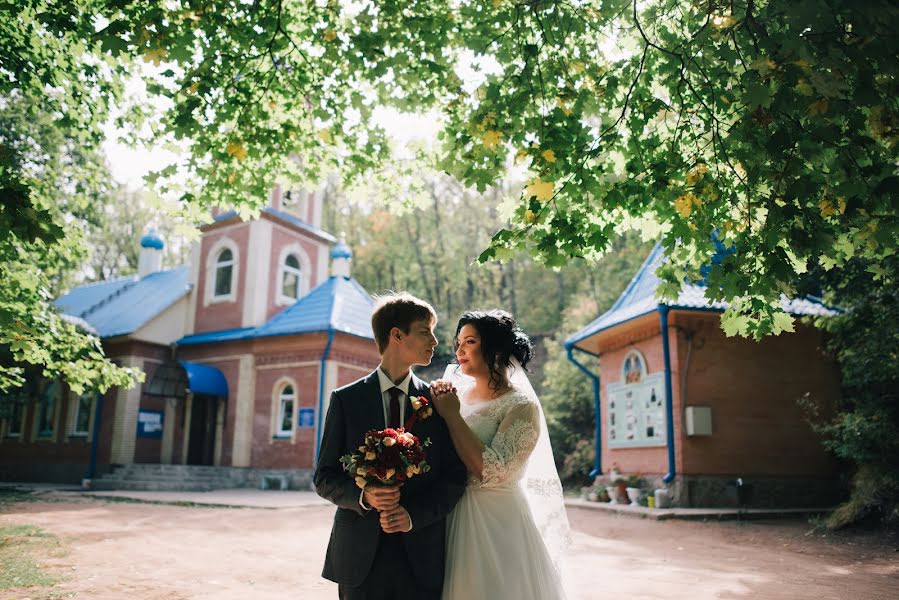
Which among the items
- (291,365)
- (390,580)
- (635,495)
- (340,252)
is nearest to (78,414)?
(291,365)

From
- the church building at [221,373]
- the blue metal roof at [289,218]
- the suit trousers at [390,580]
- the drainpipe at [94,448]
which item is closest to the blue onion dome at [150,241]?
the church building at [221,373]

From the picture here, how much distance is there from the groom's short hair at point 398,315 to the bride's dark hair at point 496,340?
55 centimetres

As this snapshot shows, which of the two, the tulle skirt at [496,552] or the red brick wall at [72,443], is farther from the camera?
the red brick wall at [72,443]

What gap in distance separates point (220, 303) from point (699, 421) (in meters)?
15.2

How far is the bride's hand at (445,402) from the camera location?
3.03 m

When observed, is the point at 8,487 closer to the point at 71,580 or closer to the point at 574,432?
the point at 71,580

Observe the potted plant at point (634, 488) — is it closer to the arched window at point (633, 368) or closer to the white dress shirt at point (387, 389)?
the arched window at point (633, 368)

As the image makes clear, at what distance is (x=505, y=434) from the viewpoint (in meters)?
3.32

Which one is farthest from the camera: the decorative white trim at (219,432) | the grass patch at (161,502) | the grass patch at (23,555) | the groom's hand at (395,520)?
the decorative white trim at (219,432)

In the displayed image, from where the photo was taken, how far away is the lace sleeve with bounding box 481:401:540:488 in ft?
10.5

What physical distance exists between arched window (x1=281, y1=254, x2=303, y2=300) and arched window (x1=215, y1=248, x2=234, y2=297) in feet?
5.79

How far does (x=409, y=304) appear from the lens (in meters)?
3.11

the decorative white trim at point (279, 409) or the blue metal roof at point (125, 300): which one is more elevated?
the blue metal roof at point (125, 300)

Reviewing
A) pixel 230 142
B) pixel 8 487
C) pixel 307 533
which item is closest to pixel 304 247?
pixel 8 487
